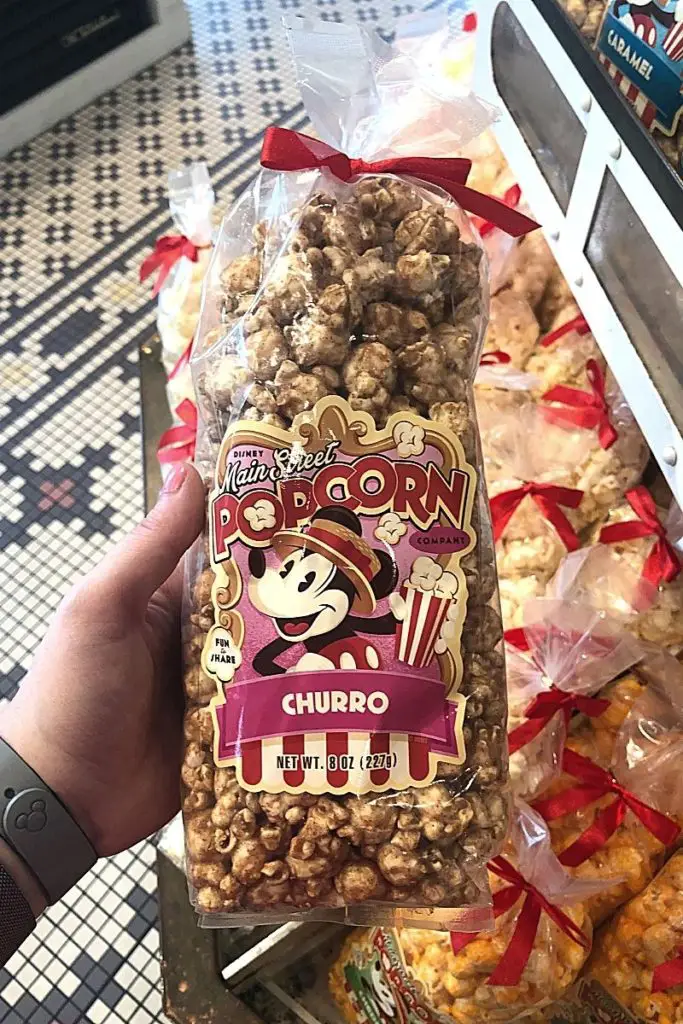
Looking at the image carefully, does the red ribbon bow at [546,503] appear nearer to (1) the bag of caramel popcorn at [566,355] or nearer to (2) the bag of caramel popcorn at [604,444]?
(2) the bag of caramel popcorn at [604,444]

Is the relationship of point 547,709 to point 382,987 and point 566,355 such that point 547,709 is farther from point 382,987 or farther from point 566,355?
point 566,355

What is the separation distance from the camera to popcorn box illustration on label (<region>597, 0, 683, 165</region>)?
2.14 feet

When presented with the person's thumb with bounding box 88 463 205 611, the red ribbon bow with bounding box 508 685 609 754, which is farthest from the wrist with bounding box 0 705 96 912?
the red ribbon bow with bounding box 508 685 609 754

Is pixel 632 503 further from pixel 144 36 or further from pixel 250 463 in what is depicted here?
pixel 144 36

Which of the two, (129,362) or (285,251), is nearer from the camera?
(285,251)

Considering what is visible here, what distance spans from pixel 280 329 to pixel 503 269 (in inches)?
21.1

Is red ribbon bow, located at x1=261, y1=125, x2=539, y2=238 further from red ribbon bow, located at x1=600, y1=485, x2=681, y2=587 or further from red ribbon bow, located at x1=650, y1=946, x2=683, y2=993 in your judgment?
red ribbon bow, located at x1=650, y1=946, x2=683, y2=993

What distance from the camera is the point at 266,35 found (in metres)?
1.73

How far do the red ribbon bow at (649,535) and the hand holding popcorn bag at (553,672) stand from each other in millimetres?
69

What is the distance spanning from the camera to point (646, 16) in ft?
2.20

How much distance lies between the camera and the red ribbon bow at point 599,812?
79 centimetres

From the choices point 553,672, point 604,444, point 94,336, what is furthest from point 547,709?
point 94,336

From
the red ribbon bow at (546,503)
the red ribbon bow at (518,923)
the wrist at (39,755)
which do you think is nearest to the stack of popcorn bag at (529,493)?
the red ribbon bow at (546,503)

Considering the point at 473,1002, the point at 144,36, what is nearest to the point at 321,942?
the point at 473,1002
